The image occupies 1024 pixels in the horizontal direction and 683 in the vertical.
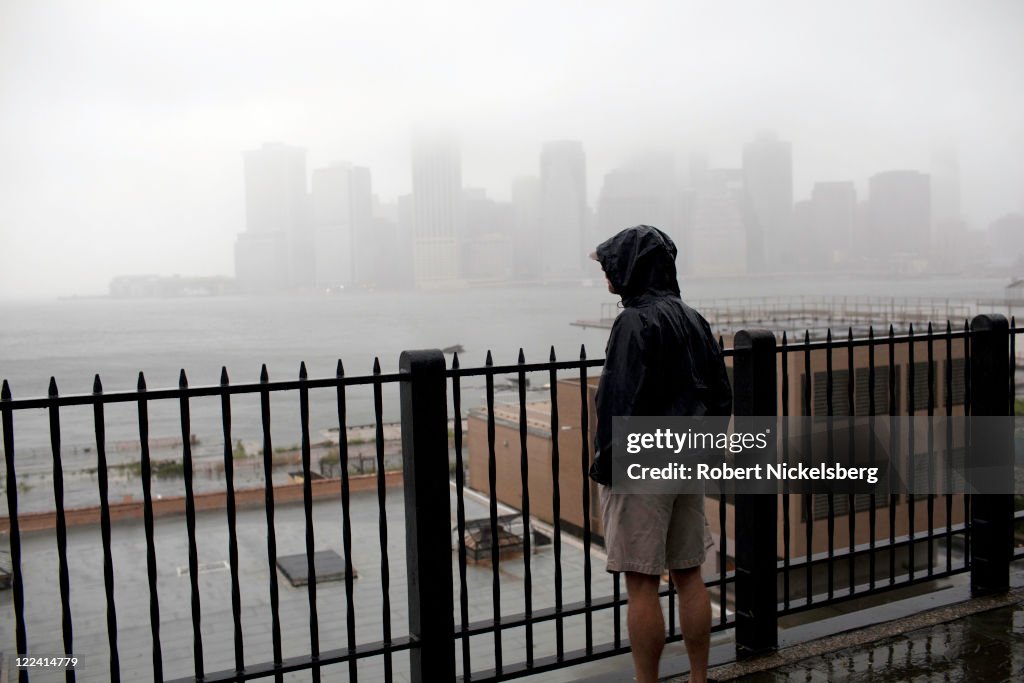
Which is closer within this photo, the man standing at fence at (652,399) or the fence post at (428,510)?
the man standing at fence at (652,399)

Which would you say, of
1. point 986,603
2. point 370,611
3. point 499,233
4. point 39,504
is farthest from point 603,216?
point 986,603

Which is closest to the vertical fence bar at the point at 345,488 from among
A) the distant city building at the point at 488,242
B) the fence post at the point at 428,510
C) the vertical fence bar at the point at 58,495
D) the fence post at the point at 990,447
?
the fence post at the point at 428,510

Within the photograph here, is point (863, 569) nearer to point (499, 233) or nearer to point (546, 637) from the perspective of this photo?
point (546, 637)

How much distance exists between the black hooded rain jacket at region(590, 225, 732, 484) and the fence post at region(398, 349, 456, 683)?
691 millimetres

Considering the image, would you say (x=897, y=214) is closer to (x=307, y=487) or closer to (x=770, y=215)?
(x=770, y=215)

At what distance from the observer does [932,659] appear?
422 centimetres

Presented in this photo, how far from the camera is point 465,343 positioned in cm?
15362

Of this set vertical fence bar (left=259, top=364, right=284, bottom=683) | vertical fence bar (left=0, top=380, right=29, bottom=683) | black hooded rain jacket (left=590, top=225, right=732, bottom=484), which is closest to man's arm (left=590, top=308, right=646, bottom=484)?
black hooded rain jacket (left=590, top=225, right=732, bottom=484)

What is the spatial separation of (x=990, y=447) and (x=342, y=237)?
184m

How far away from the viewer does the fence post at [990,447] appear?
499 cm

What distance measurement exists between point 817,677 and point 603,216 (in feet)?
382

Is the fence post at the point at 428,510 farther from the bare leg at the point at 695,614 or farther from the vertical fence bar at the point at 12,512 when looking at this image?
the vertical fence bar at the point at 12,512

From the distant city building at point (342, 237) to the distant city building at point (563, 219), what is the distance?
57538mm

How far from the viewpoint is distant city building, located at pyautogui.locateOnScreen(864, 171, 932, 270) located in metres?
159
